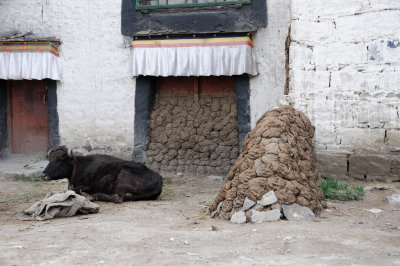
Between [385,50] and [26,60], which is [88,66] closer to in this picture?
[26,60]

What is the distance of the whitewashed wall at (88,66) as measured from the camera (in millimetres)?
10039

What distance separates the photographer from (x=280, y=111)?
584 centimetres

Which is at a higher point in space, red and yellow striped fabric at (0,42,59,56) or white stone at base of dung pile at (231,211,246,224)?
red and yellow striped fabric at (0,42,59,56)

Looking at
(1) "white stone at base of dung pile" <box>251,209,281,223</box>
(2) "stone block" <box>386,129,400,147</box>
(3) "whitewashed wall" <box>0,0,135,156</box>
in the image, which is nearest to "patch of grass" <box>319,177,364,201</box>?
(2) "stone block" <box>386,129,400,147</box>

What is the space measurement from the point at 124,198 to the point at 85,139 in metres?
4.22

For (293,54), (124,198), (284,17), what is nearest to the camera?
(124,198)

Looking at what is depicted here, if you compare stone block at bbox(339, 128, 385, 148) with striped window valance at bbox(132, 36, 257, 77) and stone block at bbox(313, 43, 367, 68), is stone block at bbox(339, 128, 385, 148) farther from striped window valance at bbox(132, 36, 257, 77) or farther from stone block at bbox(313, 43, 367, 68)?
striped window valance at bbox(132, 36, 257, 77)

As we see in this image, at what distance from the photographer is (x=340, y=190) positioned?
19.9 ft

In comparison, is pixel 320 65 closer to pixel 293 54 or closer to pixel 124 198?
pixel 293 54

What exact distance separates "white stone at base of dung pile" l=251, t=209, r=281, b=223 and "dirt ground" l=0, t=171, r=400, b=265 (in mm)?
129

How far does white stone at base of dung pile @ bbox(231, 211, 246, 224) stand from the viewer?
14.7 feet

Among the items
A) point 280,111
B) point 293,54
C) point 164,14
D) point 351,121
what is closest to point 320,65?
point 293,54

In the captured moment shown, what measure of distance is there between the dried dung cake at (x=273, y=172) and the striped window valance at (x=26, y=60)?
246 inches

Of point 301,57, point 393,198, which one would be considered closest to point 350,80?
→ point 301,57
